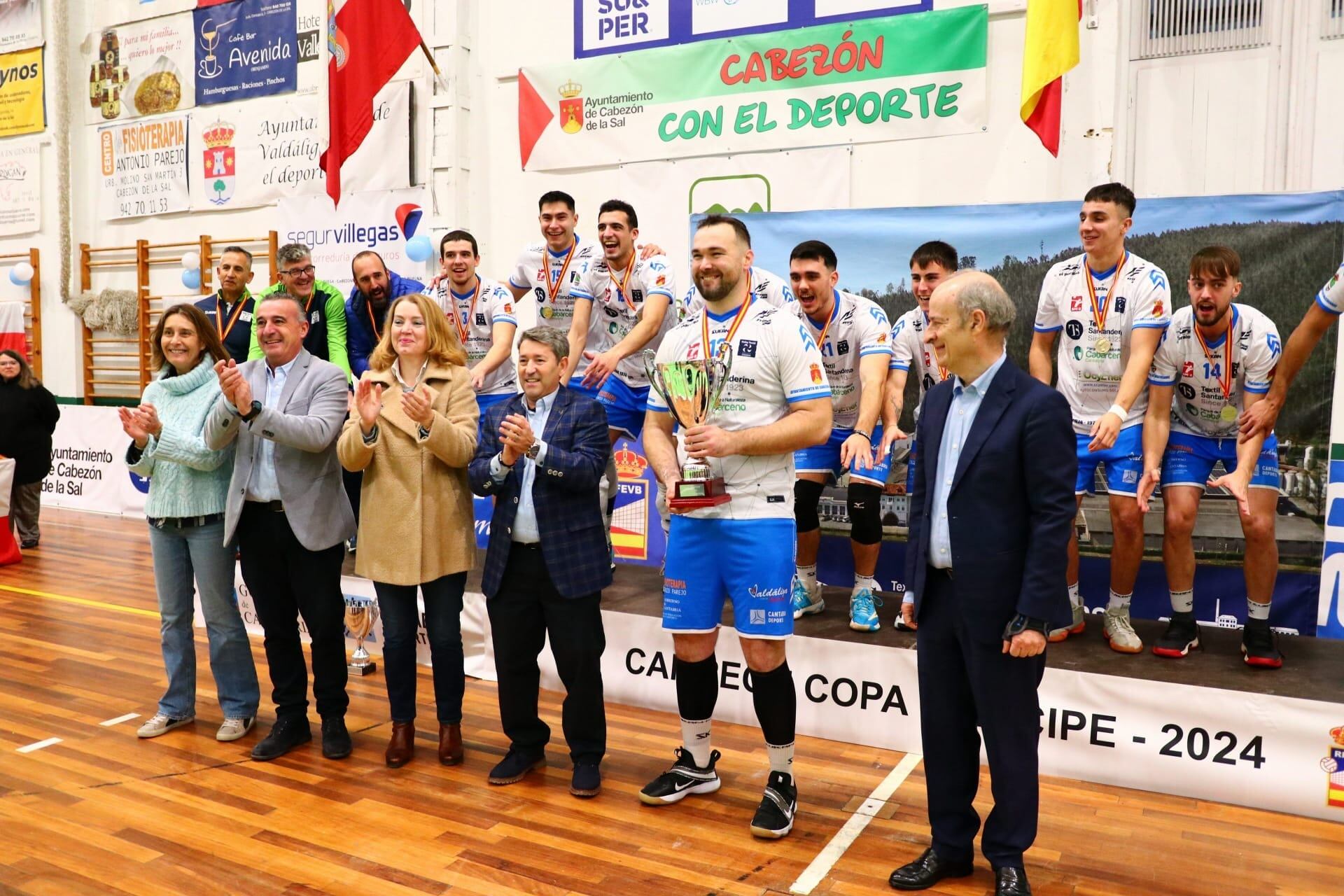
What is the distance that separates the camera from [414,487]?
11.3 feet

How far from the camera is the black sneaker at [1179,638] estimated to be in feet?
12.3

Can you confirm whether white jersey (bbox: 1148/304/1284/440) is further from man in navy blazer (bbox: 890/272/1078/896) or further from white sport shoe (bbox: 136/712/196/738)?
white sport shoe (bbox: 136/712/196/738)

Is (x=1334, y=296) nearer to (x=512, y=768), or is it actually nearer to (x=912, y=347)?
(x=912, y=347)

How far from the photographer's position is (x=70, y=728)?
4020 millimetres

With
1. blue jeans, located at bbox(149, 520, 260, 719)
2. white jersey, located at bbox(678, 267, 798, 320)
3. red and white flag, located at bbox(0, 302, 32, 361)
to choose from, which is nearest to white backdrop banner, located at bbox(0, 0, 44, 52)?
red and white flag, located at bbox(0, 302, 32, 361)

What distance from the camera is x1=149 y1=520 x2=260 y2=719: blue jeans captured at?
376 cm

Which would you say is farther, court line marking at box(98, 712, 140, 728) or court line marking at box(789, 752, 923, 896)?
court line marking at box(98, 712, 140, 728)

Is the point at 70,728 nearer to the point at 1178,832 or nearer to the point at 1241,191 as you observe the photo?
the point at 1178,832

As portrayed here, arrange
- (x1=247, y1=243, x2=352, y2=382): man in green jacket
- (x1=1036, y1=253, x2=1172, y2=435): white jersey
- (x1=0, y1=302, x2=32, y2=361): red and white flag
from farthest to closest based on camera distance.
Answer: (x1=0, y1=302, x2=32, y2=361): red and white flag → (x1=247, y1=243, x2=352, y2=382): man in green jacket → (x1=1036, y1=253, x2=1172, y2=435): white jersey

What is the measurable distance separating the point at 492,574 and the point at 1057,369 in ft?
8.84

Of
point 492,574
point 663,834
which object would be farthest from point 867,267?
point 663,834

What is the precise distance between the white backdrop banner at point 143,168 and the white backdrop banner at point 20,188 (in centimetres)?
88

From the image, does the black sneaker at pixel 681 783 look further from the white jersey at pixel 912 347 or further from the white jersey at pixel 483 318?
the white jersey at pixel 483 318

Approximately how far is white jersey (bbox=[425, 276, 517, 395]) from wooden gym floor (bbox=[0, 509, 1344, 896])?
1749 mm
